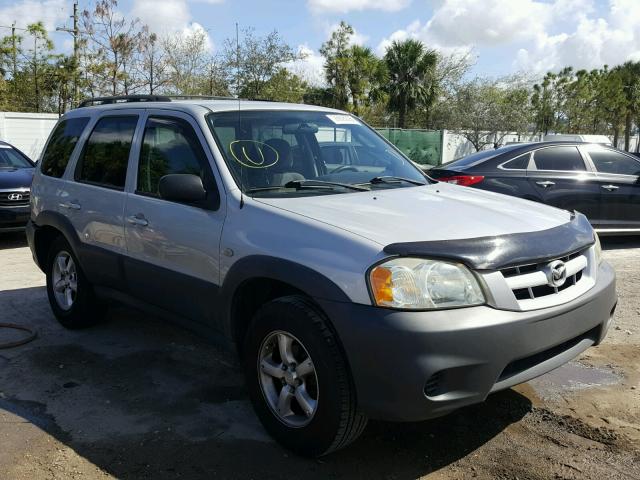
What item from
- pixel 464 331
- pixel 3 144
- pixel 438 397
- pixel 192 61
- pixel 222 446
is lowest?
pixel 222 446

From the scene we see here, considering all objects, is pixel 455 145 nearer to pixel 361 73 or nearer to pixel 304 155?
pixel 361 73

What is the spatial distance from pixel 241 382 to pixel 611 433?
7.43 ft

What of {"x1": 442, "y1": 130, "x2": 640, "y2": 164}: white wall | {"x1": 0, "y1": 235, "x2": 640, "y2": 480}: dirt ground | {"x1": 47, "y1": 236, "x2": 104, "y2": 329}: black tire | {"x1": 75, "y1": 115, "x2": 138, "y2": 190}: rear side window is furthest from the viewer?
{"x1": 442, "y1": 130, "x2": 640, "y2": 164}: white wall

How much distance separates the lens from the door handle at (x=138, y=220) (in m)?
4.03

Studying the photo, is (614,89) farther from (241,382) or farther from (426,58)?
(241,382)

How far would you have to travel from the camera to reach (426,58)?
3241 centimetres

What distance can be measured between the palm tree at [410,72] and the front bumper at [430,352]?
31.3 metres

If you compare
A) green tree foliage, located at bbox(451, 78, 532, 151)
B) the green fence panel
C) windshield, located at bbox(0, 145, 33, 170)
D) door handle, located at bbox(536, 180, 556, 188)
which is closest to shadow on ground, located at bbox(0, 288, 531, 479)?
door handle, located at bbox(536, 180, 556, 188)

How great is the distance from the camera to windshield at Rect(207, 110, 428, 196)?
366 cm

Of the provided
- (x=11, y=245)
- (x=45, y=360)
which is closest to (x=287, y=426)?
(x=45, y=360)

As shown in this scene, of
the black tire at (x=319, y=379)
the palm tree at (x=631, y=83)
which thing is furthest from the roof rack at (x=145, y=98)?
the palm tree at (x=631, y=83)

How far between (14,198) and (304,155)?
21.9 feet

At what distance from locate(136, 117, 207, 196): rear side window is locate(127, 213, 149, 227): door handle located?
17cm

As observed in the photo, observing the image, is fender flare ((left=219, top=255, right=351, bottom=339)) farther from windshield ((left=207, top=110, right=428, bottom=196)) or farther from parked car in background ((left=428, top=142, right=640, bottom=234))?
parked car in background ((left=428, top=142, right=640, bottom=234))
